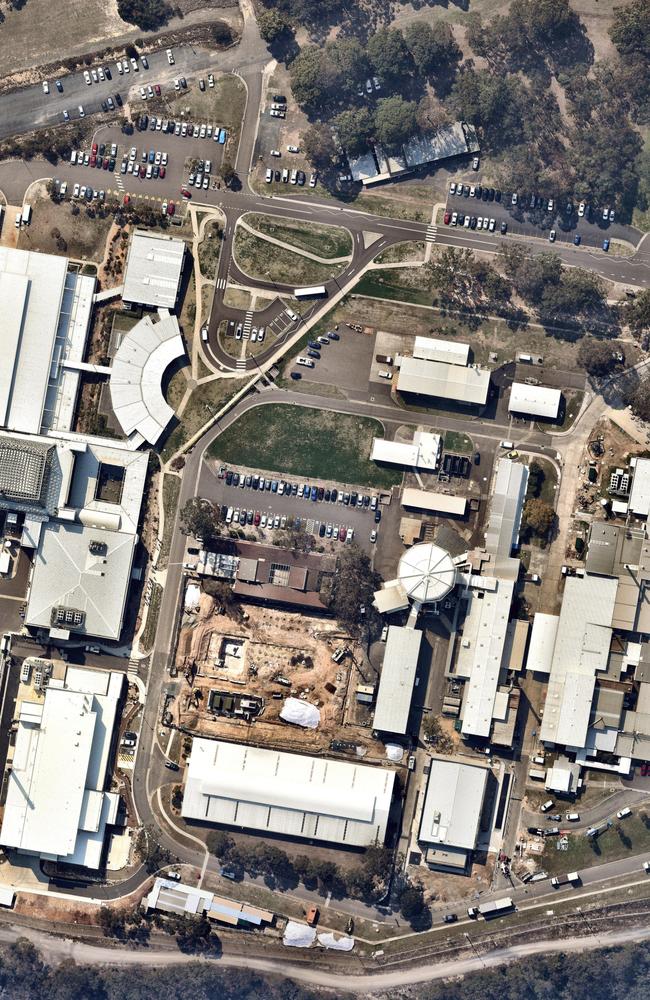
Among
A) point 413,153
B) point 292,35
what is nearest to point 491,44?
point 413,153

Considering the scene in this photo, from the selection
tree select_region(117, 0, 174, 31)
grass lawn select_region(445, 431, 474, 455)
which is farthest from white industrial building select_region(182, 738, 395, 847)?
tree select_region(117, 0, 174, 31)

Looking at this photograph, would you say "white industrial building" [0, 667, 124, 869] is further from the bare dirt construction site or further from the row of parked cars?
the row of parked cars

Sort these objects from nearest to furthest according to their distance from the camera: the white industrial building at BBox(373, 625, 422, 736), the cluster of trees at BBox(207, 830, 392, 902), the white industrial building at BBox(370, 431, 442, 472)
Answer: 1. the cluster of trees at BBox(207, 830, 392, 902)
2. the white industrial building at BBox(373, 625, 422, 736)
3. the white industrial building at BBox(370, 431, 442, 472)

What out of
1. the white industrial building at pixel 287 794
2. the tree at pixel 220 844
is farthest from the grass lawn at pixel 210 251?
the tree at pixel 220 844

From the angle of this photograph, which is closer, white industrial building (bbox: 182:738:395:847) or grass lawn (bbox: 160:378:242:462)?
white industrial building (bbox: 182:738:395:847)

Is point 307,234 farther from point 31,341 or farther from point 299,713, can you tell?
point 299,713

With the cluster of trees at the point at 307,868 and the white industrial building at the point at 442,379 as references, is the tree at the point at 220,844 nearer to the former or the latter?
the cluster of trees at the point at 307,868

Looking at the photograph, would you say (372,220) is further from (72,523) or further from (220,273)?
(72,523)
